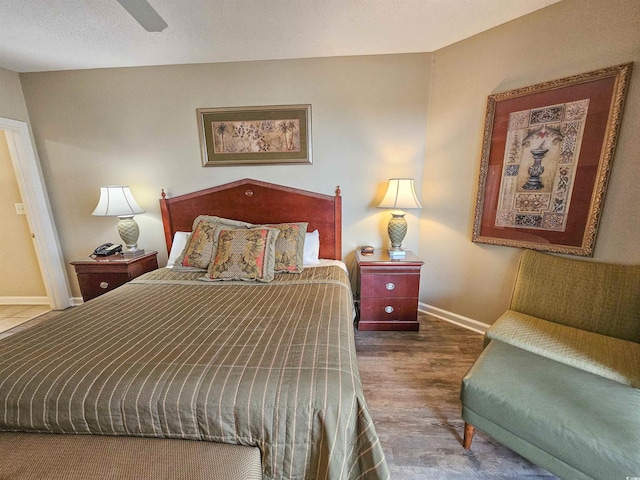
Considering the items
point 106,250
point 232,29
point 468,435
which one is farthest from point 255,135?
point 468,435

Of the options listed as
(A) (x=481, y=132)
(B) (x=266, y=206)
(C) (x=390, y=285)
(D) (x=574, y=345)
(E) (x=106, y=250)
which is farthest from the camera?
(B) (x=266, y=206)

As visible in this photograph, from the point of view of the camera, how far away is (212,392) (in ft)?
2.95

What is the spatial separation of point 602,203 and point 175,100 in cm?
348

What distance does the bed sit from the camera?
2.89ft

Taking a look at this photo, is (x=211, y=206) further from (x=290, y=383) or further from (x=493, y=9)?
(x=493, y=9)

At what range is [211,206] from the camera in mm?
2572

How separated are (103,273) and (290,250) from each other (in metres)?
1.76

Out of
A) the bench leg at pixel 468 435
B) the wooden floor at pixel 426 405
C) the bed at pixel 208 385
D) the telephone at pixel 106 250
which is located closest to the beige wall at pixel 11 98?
the telephone at pixel 106 250

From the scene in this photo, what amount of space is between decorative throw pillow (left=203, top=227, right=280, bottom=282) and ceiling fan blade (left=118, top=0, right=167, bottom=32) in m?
1.33

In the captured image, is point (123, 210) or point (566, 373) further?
point (123, 210)

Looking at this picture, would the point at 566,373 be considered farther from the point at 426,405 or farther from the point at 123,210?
the point at 123,210

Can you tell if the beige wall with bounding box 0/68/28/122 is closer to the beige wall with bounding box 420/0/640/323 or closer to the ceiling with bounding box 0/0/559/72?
the ceiling with bounding box 0/0/559/72

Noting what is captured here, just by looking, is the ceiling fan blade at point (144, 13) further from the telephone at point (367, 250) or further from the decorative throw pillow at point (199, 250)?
the telephone at point (367, 250)

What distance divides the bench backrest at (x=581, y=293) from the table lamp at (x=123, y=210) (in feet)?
11.1
